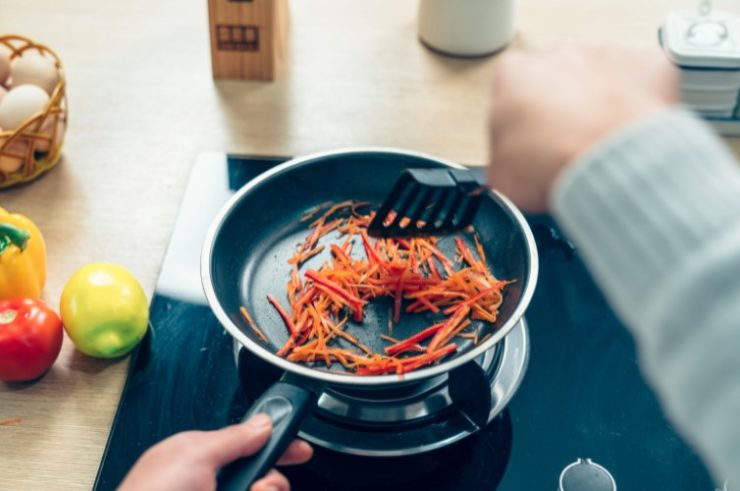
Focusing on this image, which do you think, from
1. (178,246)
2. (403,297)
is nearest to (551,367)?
(403,297)

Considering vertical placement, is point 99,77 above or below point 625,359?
above

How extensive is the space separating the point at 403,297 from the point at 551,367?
199 mm

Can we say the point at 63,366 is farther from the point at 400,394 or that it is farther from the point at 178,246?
the point at 400,394

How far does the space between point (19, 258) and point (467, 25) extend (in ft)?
2.73

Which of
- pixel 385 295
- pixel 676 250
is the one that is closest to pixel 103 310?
pixel 385 295

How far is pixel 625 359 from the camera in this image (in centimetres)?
104

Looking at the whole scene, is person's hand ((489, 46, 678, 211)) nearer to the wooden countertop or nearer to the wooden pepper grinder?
the wooden countertop

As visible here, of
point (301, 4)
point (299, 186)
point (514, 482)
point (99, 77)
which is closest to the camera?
point (514, 482)

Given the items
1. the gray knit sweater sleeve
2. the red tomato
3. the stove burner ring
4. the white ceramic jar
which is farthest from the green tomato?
the white ceramic jar

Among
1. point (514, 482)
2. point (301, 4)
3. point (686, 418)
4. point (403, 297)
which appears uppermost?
point (686, 418)

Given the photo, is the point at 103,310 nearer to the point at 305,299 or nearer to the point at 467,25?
the point at 305,299

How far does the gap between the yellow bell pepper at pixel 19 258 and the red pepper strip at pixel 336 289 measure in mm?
337

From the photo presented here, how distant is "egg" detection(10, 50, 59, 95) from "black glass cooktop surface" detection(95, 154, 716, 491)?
1.00 ft

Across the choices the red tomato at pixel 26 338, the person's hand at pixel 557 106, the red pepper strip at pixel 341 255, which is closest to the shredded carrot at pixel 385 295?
the red pepper strip at pixel 341 255
